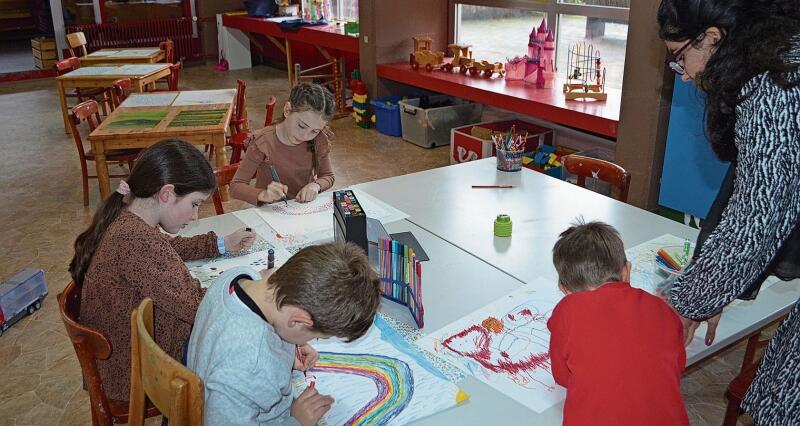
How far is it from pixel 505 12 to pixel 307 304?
4.73 metres

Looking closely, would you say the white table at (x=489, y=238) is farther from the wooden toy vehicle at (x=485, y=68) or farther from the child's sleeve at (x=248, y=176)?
the wooden toy vehicle at (x=485, y=68)

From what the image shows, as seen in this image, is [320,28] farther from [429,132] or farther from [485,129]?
[485,129]

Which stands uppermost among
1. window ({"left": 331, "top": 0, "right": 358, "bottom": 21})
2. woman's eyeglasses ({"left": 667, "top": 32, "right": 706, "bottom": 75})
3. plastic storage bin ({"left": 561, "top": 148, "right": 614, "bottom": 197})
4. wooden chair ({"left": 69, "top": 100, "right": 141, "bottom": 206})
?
woman's eyeglasses ({"left": 667, "top": 32, "right": 706, "bottom": 75})

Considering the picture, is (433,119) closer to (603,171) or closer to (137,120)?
(137,120)

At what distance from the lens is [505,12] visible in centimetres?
545

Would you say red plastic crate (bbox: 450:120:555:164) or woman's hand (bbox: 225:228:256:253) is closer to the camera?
woman's hand (bbox: 225:228:256:253)

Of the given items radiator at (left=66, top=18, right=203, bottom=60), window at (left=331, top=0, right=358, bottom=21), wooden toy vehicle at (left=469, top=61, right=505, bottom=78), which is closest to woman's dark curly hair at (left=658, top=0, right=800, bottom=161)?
wooden toy vehicle at (left=469, top=61, right=505, bottom=78)

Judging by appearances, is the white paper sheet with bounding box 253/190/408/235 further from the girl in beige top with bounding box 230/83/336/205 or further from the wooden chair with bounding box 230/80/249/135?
the wooden chair with bounding box 230/80/249/135

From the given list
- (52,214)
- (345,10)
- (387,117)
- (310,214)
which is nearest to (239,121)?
(52,214)

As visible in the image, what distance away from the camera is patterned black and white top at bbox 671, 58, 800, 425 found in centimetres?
106

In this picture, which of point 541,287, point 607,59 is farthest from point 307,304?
point 607,59

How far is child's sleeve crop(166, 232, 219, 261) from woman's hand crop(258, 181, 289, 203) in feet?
1.34

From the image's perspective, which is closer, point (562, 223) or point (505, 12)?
point (562, 223)

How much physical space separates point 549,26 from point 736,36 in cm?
406
